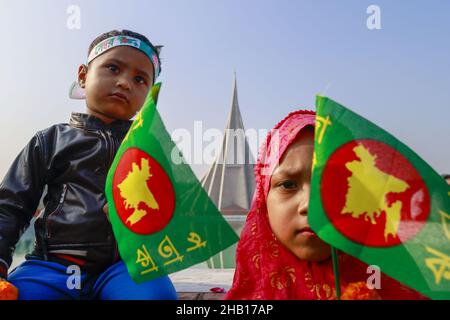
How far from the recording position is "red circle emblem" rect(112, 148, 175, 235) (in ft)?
4.10

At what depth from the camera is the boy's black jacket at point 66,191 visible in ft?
4.93

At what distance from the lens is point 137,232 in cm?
125

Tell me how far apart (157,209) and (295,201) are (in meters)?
0.48

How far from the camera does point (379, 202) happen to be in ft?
3.56

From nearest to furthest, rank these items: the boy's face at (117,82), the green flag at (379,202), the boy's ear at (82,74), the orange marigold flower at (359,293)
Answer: the green flag at (379,202) → the orange marigold flower at (359,293) → the boy's face at (117,82) → the boy's ear at (82,74)

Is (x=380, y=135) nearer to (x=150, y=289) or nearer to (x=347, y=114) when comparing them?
(x=347, y=114)

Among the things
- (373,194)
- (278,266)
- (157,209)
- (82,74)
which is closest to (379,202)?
(373,194)

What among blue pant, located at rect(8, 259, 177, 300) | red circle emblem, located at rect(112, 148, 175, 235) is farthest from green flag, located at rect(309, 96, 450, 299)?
blue pant, located at rect(8, 259, 177, 300)

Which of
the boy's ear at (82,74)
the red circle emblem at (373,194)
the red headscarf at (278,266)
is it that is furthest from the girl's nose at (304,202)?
the boy's ear at (82,74)

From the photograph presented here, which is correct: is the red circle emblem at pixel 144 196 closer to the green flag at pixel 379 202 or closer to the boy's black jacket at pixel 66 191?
the boy's black jacket at pixel 66 191

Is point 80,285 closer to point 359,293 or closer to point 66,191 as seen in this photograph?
point 66,191

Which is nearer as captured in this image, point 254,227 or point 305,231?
point 305,231
